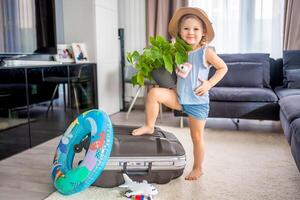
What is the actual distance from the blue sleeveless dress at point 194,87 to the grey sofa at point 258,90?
67 cm

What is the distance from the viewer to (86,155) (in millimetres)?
1481

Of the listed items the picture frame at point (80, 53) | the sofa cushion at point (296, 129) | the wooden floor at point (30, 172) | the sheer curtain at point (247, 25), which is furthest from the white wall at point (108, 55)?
the sofa cushion at point (296, 129)

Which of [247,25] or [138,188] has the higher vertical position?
[247,25]

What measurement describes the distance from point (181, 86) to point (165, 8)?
2.46m

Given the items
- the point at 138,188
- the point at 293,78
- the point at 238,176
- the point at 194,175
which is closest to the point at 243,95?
the point at 293,78

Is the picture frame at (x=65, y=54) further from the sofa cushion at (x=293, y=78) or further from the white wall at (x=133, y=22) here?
the sofa cushion at (x=293, y=78)

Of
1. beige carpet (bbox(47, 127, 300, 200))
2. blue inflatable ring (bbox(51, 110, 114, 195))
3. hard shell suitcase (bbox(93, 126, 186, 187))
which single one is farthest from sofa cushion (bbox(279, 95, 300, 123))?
blue inflatable ring (bbox(51, 110, 114, 195))

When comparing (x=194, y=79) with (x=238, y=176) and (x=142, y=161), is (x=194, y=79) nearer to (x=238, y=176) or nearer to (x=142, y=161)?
(x=142, y=161)

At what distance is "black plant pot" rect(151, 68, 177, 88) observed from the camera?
5.69 feet

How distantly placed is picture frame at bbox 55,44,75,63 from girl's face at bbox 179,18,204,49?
188cm

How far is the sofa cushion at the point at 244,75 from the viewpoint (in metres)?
3.17

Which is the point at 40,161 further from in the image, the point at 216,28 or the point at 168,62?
the point at 216,28

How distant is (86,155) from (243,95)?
5.90 ft

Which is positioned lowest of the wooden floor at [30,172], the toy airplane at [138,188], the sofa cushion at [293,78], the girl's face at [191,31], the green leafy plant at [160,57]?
the wooden floor at [30,172]
